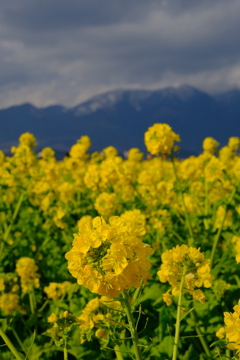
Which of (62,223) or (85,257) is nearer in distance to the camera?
(85,257)

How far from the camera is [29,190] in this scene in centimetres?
561

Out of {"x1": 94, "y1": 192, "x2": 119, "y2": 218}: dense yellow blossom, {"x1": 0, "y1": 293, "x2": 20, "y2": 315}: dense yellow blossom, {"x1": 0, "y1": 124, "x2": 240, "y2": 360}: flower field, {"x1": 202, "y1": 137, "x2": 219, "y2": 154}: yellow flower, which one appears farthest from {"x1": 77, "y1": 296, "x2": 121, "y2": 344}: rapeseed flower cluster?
{"x1": 202, "y1": 137, "x2": 219, "y2": 154}: yellow flower

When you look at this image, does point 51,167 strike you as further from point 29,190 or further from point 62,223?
point 62,223

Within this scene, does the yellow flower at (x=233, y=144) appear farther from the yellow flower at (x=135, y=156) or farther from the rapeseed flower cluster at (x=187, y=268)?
the rapeseed flower cluster at (x=187, y=268)

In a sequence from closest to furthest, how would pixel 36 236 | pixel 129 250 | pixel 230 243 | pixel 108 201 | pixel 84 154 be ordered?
pixel 129 250 → pixel 230 243 → pixel 108 201 → pixel 36 236 → pixel 84 154

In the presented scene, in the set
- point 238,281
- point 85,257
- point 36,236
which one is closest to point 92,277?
point 85,257

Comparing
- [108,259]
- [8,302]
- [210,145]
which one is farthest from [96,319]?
[210,145]

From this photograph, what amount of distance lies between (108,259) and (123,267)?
70 mm

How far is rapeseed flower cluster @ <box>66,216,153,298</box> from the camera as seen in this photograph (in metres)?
1.38

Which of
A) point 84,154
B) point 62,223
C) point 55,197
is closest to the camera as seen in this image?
point 62,223

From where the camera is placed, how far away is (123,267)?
135 centimetres

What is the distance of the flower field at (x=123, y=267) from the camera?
57.4 inches

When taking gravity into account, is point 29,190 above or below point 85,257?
above

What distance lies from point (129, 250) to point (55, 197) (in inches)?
182
